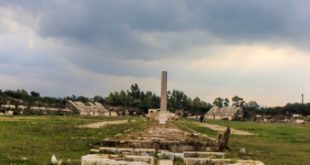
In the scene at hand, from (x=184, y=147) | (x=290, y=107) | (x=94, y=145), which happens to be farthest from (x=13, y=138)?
(x=290, y=107)

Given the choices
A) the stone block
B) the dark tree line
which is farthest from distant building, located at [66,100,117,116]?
the stone block

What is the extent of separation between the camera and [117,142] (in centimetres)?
2319

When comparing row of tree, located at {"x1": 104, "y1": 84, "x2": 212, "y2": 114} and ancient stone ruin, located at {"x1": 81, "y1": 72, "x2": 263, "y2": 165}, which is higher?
row of tree, located at {"x1": 104, "y1": 84, "x2": 212, "y2": 114}

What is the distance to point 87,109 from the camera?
369 feet

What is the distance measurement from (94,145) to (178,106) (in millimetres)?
113023

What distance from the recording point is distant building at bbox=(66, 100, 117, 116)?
108 meters

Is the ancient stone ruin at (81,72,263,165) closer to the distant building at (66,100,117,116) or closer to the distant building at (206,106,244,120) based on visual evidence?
the distant building at (66,100,117,116)

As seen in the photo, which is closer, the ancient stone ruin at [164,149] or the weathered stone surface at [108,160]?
the weathered stone surface at [108,160]

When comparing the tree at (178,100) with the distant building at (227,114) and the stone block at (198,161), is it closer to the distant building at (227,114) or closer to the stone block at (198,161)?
the distant building at (227,114)

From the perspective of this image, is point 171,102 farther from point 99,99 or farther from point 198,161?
point 198,161

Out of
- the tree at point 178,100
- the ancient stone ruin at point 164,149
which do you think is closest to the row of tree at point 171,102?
the tree at point 178,100

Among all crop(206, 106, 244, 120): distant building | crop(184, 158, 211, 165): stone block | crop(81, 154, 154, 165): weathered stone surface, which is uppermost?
crop(206, 106, 244, 120): distant building

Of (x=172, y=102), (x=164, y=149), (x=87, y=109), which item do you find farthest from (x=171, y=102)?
(x=164, y=149)

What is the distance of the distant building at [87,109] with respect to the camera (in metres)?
108
